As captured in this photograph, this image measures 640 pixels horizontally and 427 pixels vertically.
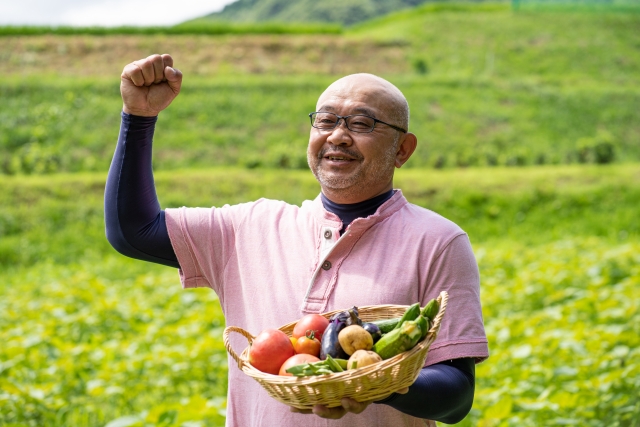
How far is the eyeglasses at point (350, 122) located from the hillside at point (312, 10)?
5534 cm

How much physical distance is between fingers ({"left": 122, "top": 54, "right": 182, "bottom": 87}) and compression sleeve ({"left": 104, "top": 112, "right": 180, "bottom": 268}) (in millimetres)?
97

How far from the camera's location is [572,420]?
305 centimetres

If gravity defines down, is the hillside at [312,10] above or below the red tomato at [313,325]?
above

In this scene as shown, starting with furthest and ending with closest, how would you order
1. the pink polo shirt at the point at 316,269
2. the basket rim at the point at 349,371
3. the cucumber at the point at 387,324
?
the pink polo shirt at the point at 316,269, the cucumber at the point at 387,324, the basket rim at the point at 349,371

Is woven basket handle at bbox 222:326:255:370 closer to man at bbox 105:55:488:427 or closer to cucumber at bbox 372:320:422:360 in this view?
man at bbox 105:55:488:427

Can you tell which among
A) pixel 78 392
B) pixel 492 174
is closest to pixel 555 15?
pixel 492 174

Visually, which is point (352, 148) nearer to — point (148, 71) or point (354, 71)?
point (148, 71)

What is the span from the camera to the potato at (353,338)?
1.61m

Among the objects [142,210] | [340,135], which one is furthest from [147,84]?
[340,135]

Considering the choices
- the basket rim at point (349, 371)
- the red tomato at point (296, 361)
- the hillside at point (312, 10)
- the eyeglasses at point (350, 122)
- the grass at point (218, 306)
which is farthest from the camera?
the hillside at point (312, 10)

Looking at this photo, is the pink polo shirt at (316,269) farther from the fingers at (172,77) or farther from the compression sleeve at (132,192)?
the fingers at (172,77)

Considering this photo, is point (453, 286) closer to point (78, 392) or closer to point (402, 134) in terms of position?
point (402, 134)

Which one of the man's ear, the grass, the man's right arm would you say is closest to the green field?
the grass

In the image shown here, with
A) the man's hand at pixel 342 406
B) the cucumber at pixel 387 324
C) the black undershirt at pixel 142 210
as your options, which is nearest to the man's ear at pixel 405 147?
the black undershirt at pixel 142 210
